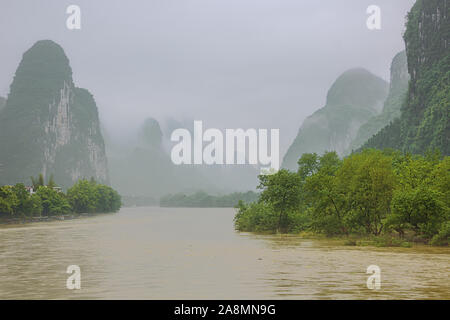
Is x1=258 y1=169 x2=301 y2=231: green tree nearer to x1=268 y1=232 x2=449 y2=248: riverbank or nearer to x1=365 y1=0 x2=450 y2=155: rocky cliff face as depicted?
x1=268 y1=232 x2=449 y2=248: riverbank

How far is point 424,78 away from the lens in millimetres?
172625

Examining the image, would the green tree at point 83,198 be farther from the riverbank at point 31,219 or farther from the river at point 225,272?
the river at point 225,272

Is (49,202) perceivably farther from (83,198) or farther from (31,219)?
(83,198)

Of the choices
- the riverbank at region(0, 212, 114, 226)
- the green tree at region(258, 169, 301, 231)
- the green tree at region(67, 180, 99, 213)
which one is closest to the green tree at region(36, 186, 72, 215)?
the riverbank at region(0, 212, 114, 226)

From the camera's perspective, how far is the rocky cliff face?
145625 mm

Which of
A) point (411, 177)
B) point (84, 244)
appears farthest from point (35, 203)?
point (411, 177)

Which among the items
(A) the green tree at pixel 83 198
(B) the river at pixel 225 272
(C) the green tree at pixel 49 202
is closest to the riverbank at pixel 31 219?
(C) the green tree at pixel 49 202

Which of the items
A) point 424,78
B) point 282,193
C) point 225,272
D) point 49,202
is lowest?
point 49,202

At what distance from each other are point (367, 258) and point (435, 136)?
10401cm

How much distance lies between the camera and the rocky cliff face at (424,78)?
146 metres

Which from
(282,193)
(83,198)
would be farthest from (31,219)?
(282,193)

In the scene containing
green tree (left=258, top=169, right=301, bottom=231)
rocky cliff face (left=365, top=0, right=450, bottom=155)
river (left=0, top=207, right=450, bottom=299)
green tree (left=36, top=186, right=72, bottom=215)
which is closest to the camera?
river (left=0, top=207, right=450, bottom=299)

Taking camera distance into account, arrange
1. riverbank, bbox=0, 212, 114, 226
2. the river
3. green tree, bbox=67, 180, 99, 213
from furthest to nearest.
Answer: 1. green tree, bbox=67, 180, 99, 213
2. riverbank, bbox=0, 212, 114, 226
3. the river
